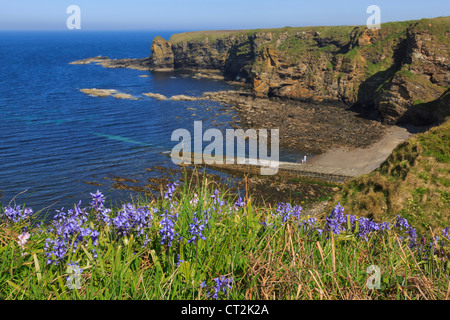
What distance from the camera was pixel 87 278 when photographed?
12.9 feet

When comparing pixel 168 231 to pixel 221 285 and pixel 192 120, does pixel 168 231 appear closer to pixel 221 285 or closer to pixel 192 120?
pixel 221 285

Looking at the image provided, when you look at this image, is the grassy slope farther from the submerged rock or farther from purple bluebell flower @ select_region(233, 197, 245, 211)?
the submerged rock

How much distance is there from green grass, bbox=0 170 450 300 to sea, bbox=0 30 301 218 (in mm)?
10127

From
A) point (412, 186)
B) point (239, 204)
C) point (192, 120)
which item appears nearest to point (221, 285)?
point (239, 204)

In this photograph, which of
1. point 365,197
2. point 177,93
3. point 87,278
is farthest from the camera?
point 177,93

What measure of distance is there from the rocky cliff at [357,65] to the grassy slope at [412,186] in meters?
36.3

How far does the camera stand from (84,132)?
5191cm

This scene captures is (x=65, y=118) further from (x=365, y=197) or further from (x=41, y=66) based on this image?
(x=41, y=66)

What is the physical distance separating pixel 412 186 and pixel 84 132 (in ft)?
142

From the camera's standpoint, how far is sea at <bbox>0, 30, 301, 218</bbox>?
34.0m

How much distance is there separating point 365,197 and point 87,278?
19.0 meters

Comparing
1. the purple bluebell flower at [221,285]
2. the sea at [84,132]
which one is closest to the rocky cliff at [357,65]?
the sea at [84,132]

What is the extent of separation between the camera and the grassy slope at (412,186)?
18.6 metres
